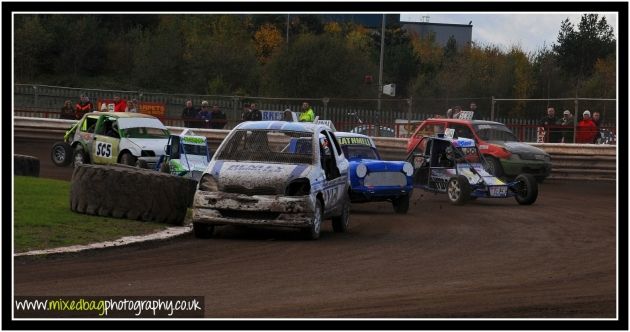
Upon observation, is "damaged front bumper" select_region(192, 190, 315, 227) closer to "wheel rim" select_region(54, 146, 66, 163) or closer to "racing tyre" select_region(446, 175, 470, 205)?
"racing tyre" select_region(446, 175, 470, 205)

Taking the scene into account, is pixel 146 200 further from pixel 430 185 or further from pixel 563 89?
pixel 563 89

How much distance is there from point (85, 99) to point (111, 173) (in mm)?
17468

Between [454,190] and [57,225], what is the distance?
29.1 ft

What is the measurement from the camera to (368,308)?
8.81 metres

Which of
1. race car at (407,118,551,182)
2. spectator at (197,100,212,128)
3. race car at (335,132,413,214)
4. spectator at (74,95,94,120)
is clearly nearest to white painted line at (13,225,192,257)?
race car at (335,132,413,214)

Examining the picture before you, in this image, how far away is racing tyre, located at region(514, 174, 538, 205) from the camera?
20422 mm

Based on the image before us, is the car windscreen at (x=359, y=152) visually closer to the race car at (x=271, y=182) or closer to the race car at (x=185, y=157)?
the race car at (x=185, y=157)

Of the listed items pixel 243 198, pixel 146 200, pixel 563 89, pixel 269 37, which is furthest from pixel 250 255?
pixel 269 37

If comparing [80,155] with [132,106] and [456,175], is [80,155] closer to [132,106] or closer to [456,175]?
[132,106]

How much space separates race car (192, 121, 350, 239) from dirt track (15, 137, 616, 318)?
299 mm

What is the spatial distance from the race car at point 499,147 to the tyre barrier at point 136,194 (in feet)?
34.8

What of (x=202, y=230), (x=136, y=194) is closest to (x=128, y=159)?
(x=136, y=194)

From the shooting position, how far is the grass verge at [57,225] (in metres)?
12.1

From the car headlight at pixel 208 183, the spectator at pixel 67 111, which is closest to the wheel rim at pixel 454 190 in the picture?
the car headlight at pixel 208 183
